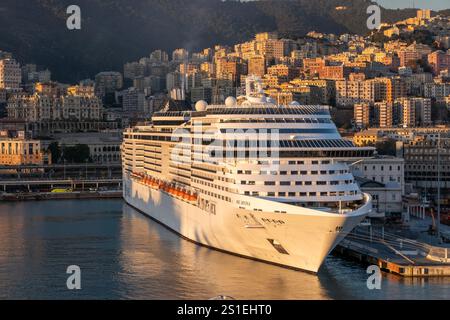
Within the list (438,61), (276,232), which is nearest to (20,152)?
(276,232)

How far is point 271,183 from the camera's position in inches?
955

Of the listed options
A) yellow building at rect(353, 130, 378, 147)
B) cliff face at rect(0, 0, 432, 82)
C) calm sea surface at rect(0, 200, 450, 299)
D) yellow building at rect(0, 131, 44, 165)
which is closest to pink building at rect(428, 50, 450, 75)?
cliff face at rect(0, 0, 432, 82)

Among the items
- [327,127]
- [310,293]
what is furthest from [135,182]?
[310,293]

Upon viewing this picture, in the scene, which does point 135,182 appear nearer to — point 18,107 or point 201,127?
point 201,127

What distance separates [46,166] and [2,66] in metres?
50.2

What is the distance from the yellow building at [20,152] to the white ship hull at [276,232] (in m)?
35.3

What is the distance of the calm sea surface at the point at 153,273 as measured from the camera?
73.1 ft

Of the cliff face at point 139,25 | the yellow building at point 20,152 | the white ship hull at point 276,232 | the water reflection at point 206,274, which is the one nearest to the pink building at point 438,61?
the cliff face at point 139,25

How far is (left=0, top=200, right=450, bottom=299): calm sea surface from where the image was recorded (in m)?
22.3

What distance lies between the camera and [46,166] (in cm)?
5953

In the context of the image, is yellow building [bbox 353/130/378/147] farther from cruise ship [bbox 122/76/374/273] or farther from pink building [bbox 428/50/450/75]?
pink building [bbox 428/50/450/75]

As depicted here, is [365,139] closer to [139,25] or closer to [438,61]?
[438,61]

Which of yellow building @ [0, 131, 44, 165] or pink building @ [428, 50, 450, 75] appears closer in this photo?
yellow building @ [0, 131, 44, 165]

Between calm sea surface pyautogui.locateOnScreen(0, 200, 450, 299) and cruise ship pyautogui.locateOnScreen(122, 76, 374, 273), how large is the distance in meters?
0.58
